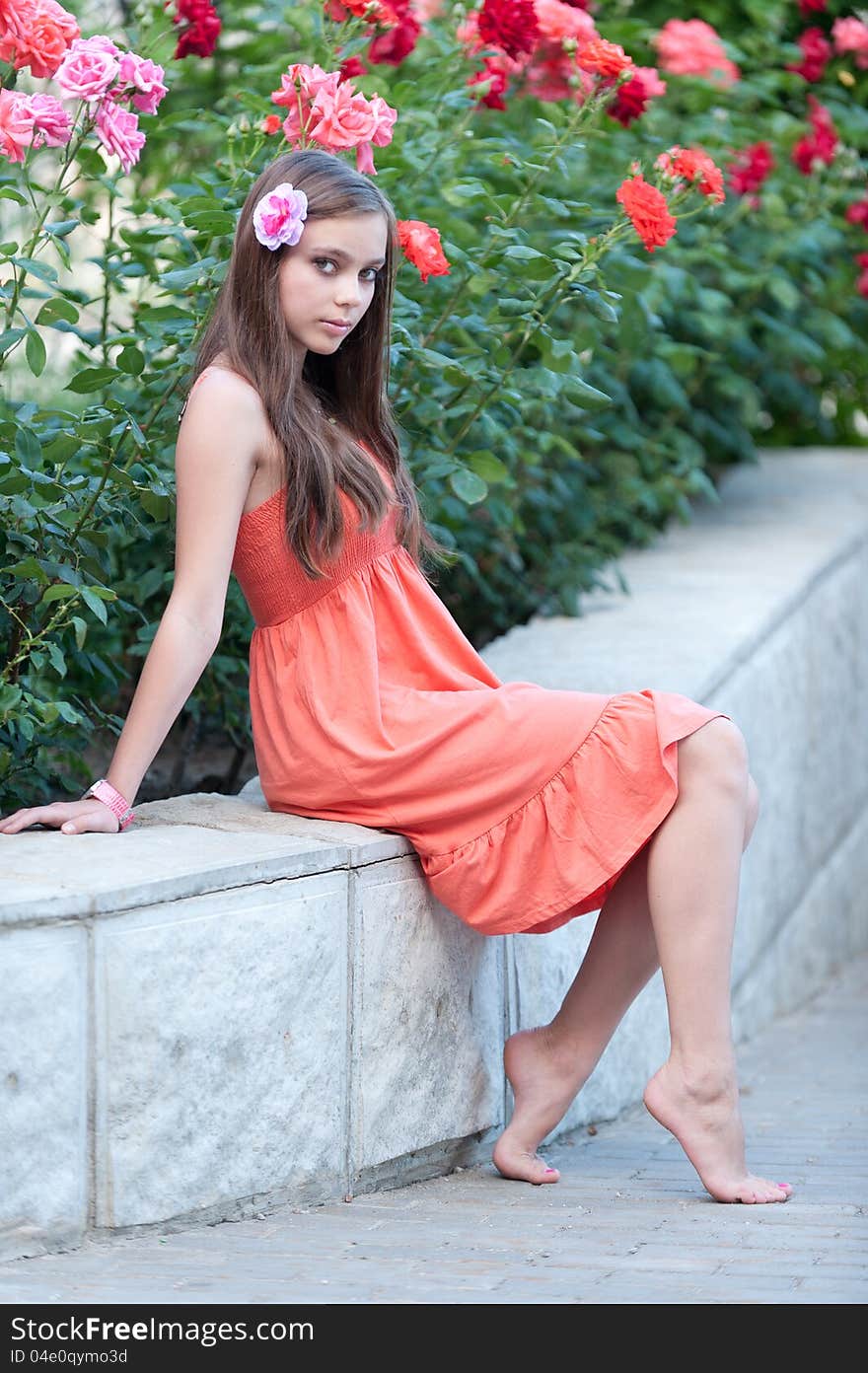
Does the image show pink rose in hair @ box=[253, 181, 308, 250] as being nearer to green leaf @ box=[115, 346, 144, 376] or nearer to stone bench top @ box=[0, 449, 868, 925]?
green leaf @ box=[115, 346, 144, 376]

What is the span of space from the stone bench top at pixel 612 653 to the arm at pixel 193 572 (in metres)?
0.08

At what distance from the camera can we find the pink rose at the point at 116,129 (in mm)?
2525

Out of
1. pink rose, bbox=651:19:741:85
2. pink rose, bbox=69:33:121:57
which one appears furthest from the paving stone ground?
pink rose, bbox=651:19:741:85

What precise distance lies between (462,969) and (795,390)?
3.45 meters

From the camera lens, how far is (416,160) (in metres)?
3.32

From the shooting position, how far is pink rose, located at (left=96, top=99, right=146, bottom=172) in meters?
2.53

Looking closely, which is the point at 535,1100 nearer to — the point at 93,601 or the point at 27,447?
the point at 93,601

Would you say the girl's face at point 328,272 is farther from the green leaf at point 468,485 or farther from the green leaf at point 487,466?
the green leaf at point 487,466

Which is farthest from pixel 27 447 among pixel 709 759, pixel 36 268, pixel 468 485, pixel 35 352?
pixel 709 759

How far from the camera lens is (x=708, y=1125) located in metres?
2.63

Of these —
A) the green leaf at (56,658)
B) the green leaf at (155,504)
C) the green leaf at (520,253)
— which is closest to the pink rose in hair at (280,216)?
the green leaf at (155,504)

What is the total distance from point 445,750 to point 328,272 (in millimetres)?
712
